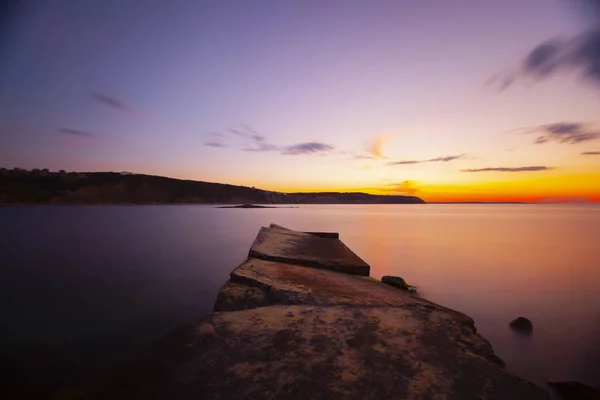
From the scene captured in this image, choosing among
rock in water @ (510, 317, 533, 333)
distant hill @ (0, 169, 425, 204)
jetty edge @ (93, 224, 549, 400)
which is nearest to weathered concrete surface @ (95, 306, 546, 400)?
jetty edge @ (93, 224, 549, 400)

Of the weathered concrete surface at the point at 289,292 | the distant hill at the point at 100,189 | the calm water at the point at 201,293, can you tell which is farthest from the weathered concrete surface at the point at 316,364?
the distant hill at the point at 100,189

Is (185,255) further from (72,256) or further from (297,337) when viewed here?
(297,337)

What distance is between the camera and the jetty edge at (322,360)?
185cm

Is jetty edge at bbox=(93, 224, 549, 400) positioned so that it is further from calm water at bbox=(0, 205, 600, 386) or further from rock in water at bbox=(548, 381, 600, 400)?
calm water at bbox=(0, 205, 600, 386)

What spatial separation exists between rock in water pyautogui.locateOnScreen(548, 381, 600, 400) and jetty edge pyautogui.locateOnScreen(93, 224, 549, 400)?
2249mm

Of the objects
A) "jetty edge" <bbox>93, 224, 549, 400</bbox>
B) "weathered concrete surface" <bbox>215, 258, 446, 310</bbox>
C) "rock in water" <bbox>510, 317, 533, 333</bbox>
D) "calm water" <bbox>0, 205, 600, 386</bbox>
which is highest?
"jetty edge" <bbox>93, 224, 549, 400</bbox>

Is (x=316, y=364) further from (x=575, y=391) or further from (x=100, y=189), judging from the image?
(x=100, y=189)

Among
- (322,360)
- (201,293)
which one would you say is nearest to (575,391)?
(322,360)

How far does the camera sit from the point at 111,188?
332 feet

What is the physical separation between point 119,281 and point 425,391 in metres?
10.5

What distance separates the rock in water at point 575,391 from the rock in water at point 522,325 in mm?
2273

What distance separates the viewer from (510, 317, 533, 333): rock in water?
21.0ft

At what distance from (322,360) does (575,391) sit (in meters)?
4.33

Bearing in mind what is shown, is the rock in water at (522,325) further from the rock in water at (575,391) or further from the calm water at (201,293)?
the rock in water at (575,391)
